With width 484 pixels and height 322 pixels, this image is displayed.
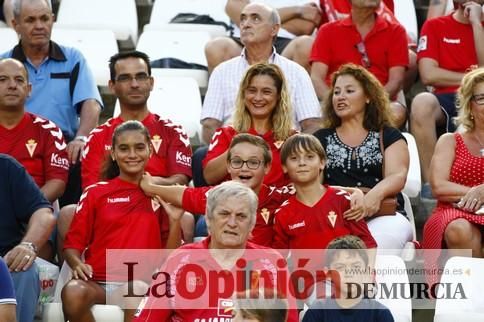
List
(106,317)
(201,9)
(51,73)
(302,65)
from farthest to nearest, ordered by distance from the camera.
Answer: (201,9) → (302,65) → (51,73) → (106,317)

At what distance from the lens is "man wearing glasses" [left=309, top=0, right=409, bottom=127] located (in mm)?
8258

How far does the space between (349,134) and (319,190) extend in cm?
63

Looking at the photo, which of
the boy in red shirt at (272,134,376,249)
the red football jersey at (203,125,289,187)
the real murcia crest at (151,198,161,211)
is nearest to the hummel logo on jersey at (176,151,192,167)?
the red football jersey at (203,125,289,187)

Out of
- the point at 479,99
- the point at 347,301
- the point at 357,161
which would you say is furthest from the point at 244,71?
the point at 347,301

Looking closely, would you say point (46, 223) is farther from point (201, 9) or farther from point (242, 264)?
point (201, 9)

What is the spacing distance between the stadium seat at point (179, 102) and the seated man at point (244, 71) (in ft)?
0.80

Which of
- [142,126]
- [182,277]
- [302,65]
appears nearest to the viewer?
[182,277]

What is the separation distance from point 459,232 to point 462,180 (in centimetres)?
46

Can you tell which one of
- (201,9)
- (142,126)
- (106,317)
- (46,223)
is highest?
(201,9)

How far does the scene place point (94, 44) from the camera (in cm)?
884

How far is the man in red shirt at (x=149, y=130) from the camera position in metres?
7.15

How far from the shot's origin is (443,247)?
6.86m

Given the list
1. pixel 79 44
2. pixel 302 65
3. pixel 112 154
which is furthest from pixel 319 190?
pixel 79 44

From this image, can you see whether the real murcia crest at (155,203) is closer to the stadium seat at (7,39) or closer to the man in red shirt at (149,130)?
the man in red shirt at (149,130)
